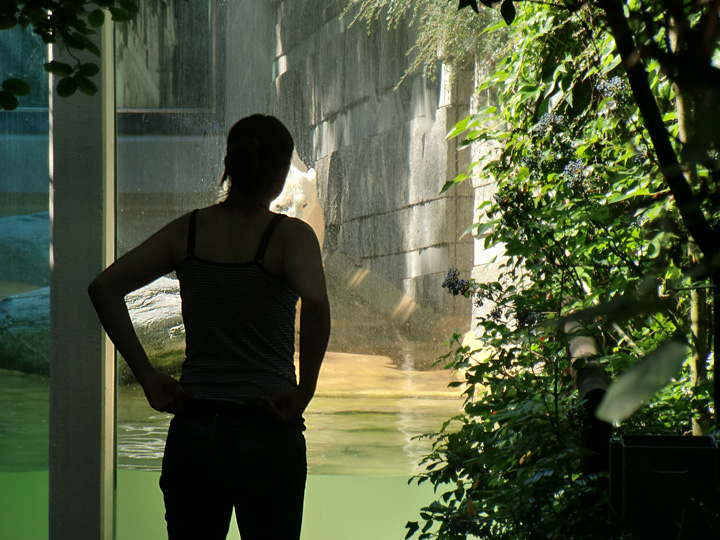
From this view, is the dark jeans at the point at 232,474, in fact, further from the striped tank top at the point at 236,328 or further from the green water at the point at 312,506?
the green water at the point at 312,506

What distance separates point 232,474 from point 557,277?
3.58ft

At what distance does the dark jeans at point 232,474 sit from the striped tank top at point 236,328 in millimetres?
51

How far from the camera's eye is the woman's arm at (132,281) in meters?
1.66

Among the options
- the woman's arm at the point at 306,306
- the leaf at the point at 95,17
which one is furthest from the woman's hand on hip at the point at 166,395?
the leaf at the point at 95,17

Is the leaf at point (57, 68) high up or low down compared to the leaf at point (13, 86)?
up

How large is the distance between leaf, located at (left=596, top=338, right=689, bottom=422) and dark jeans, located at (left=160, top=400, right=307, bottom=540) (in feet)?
4.30

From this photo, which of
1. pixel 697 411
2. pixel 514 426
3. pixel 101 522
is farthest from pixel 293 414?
pixel 101 522

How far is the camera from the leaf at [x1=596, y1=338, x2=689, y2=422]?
1.00 ft

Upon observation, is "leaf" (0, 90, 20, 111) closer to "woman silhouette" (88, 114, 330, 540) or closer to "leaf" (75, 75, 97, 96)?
"leaf" (75, 75, 97, 96)

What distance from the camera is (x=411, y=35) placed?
4375mm

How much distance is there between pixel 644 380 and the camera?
307 millimetres

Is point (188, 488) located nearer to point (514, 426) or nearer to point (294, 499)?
point (294, 499)

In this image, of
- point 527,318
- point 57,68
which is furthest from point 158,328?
point 57,68

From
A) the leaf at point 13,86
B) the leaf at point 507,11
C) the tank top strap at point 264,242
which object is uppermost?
the leaf at point 13,86
